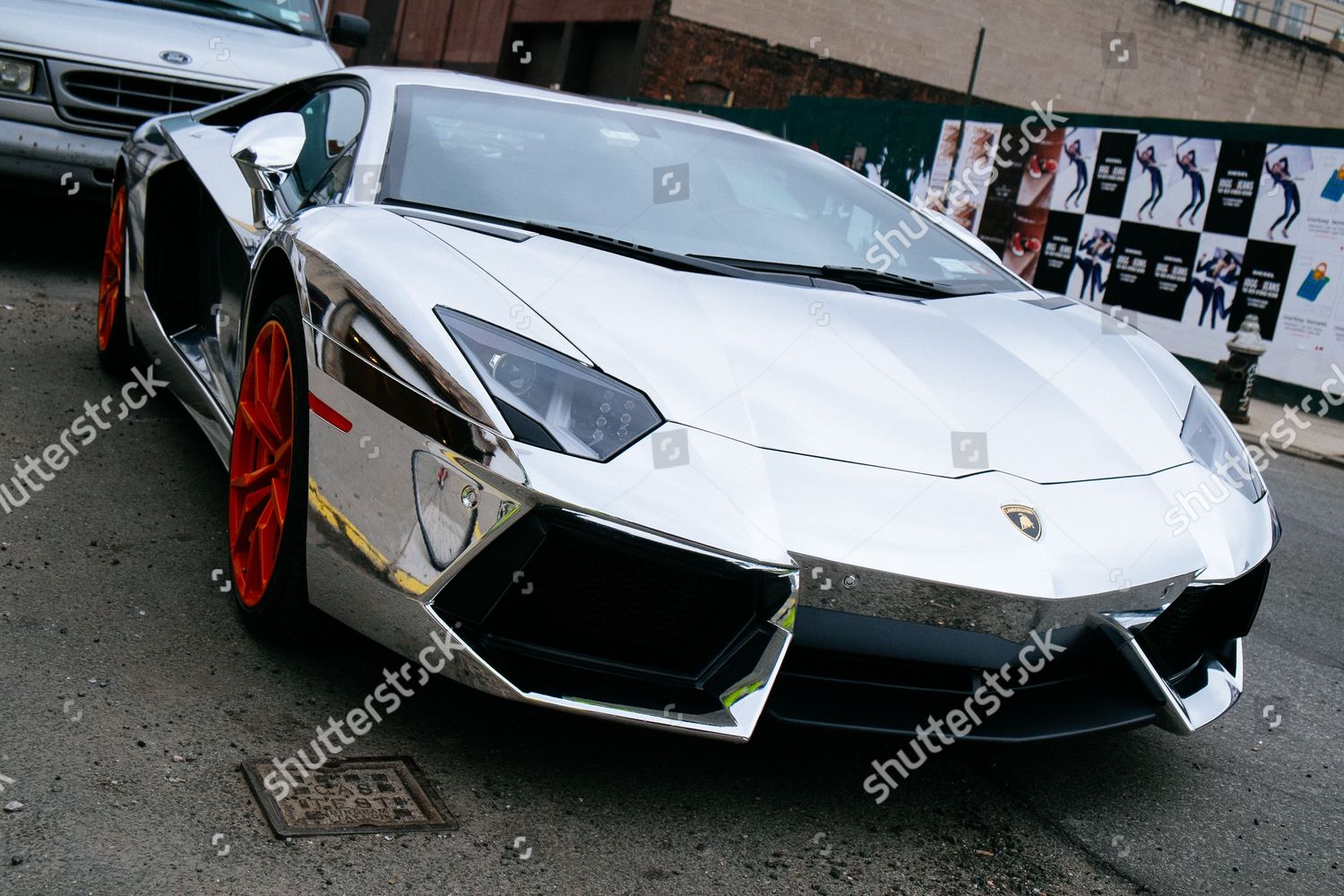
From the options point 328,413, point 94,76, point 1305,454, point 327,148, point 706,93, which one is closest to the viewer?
point 328,413

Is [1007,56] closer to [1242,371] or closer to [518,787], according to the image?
[1242,371]

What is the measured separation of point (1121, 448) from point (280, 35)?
5.47m

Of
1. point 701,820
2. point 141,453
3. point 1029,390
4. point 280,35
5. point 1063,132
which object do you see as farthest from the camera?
point 1063,132

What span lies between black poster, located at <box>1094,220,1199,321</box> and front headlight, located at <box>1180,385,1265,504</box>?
8.70m

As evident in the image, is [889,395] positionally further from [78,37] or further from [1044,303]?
[78,37]

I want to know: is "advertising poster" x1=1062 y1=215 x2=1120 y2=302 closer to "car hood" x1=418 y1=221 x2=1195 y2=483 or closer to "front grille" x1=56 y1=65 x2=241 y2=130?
"front grille" x1=56 y1=65 x2=241 y2=130

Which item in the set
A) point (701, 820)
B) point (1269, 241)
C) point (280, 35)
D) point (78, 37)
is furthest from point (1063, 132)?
point (701, 820)

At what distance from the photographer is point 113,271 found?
4523 millimetres

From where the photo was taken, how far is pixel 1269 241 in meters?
10.5

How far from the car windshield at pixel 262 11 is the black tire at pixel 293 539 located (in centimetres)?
466

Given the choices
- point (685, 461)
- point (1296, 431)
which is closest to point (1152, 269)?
point (1296, 431)

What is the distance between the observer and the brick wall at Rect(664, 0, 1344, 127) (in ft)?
71.7

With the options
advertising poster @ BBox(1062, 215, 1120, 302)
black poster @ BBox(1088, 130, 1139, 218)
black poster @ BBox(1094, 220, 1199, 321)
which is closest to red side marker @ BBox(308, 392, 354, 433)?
black poster @ BBox(1094, 220, 1199, 321)

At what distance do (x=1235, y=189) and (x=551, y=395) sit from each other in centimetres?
1001
